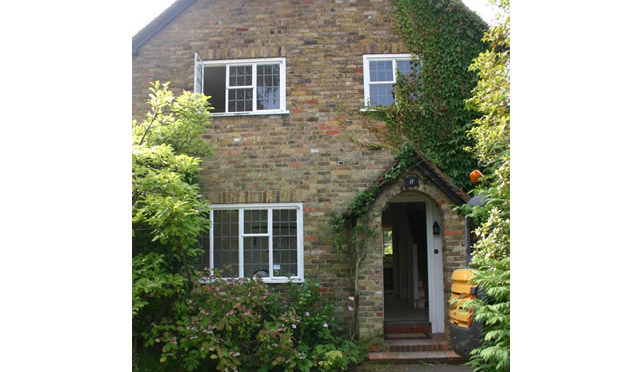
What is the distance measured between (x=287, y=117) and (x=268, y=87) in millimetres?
909

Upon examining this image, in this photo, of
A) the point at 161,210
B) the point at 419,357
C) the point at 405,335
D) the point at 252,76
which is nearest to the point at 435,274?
the point at 405,335

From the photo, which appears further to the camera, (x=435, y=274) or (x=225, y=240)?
(x=225, y=240)

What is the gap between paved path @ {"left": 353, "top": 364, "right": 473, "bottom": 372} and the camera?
7.05 m

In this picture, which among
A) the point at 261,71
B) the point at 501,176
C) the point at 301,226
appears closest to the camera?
the point at 501,176

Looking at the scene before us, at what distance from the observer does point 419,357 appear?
7430 millimetres

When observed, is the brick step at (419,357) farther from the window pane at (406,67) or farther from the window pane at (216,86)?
the window pane at (216,86)

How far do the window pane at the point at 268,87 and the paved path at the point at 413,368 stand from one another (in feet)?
18.7

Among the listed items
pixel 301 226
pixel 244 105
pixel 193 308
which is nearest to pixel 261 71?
pixel 244 105

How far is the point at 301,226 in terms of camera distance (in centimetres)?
869

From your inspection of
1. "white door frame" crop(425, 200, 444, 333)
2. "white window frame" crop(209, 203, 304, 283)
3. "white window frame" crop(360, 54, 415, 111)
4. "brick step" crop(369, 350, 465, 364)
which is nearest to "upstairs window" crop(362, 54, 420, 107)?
"white window frame" crop(360, 54, 415, 111)

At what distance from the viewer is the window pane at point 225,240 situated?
8.89 metres

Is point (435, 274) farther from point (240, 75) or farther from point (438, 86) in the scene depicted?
point (240, 75)
